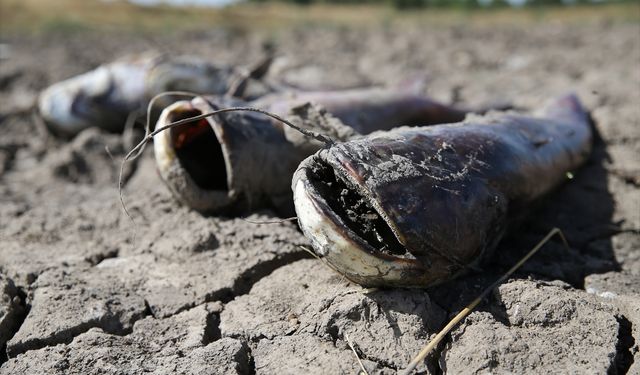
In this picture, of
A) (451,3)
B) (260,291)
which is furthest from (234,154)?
(451,3)

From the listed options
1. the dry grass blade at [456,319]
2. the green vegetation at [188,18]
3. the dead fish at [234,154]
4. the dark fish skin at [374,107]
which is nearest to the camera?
the dry grass blade at [456,319]

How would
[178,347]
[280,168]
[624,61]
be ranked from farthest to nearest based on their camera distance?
[624,61]
[280,168]
[178,347]

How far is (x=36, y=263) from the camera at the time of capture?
2.33 m

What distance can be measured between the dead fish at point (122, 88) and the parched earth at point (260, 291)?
157mm

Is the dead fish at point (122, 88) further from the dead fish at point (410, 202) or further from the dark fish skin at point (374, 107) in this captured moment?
the dead fish at point (410, 202)

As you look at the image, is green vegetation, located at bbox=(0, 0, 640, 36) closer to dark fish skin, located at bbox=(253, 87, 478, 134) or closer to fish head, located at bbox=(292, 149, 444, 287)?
dark fish skin, located at bbox=(253, 87, 478, 134)

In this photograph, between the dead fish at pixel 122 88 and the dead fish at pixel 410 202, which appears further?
the dead fish at pixel 122 88

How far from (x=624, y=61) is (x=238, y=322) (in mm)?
4476

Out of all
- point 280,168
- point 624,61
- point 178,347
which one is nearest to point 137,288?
point 178,347

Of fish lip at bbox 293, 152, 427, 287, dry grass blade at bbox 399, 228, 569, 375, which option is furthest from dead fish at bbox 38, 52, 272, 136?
dry grass blade at bbox 399, 228, 569, 375

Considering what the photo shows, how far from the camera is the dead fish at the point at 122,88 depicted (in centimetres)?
354

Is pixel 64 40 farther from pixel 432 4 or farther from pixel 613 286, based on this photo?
pixel 432 4

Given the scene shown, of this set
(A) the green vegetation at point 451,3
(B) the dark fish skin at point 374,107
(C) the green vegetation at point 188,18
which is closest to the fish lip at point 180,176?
(B) the dark fish skin at point 374,107

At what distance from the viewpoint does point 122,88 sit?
11.9ft
